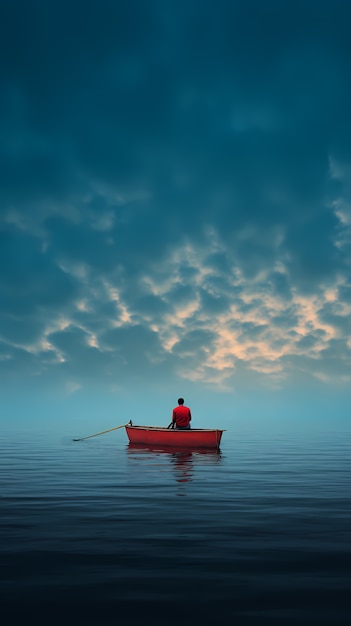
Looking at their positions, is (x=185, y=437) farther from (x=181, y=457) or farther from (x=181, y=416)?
(x=181, y=457)

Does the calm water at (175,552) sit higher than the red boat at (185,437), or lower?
lower

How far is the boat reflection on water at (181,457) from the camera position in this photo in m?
25.1

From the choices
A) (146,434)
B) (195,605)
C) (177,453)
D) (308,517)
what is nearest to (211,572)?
(195,605)

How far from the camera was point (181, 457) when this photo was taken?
32.8 meters

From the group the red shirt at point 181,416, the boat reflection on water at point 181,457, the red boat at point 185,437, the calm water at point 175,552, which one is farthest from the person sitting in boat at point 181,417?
the calm water at point 175,552

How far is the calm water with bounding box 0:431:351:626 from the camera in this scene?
786cm

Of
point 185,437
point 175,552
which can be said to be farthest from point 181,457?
point 175,552

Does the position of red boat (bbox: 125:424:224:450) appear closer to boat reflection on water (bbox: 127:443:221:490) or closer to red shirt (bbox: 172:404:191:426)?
boat reflection on water (bbox: 127:443:221:490)

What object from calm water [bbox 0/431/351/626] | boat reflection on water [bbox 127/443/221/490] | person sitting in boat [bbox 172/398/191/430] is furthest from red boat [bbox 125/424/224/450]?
calm water [bbox 0/431/351/626]

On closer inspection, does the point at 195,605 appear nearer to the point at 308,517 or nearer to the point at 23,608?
the point at 23,608

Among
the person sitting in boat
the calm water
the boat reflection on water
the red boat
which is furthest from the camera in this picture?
the person sitting in boat

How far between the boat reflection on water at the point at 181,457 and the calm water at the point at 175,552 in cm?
311

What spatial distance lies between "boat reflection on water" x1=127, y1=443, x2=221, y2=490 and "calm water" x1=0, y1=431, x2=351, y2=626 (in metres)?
3.11

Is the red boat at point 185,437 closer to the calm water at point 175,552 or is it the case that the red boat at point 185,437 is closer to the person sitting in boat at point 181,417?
the person sitting in boat at point 181,417
